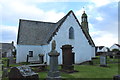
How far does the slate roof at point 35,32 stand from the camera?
21641 mm

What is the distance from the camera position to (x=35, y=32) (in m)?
23.5

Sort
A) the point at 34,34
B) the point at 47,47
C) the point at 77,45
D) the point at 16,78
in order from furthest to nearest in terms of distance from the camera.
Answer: the point at 34,34
the point at 77,45
the point at 47,47
the point at 16,78

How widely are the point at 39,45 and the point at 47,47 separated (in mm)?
2680

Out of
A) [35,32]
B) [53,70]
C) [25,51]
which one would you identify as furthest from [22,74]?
[35,32]

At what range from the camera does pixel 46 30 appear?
2441 centimetres

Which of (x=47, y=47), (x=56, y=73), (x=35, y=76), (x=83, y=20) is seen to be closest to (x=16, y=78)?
(x=35, y=76)

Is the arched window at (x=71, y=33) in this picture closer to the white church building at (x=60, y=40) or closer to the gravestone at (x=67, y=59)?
the white church building at (x=60, y=40)

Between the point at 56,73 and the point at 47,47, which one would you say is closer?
the point at 56,73

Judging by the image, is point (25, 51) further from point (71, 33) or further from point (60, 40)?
point (71, 33)

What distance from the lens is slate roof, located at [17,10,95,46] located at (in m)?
21.6

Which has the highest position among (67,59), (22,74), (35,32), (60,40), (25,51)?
(35,32)

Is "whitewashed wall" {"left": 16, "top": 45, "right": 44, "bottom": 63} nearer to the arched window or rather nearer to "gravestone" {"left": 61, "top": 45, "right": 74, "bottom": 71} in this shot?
the arched window

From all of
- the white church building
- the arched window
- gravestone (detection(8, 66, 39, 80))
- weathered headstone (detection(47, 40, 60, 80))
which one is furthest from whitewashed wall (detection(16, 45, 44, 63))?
gravestone (detection(8, 66, 39, 80))

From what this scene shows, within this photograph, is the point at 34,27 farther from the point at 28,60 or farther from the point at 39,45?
the point at 28,60
